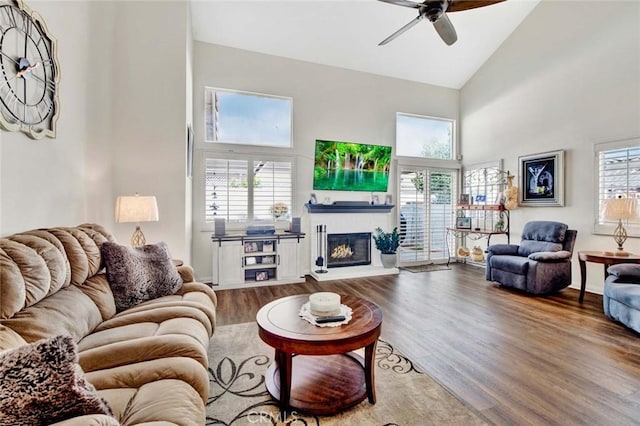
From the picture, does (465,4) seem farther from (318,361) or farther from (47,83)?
(47,83)

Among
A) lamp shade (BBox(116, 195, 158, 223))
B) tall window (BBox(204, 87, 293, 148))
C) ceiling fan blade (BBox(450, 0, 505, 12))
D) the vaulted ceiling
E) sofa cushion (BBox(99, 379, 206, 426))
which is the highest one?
the vaulted ceiling

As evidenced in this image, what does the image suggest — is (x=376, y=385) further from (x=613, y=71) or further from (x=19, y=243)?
(x=613, y=71)

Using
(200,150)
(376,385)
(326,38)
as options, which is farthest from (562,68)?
(200,150)

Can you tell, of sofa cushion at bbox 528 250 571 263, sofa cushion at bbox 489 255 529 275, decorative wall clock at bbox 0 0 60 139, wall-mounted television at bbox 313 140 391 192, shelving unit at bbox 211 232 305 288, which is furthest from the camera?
wall-mounted television at bbox 313 140 391 192

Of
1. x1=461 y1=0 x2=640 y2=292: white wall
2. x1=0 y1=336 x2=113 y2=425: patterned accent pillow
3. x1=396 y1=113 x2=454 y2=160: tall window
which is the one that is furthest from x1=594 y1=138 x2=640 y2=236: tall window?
x1=0 y1=336 x2=113 y2=425: patterned accent pillow

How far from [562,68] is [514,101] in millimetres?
847

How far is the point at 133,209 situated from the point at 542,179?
6.05 metres

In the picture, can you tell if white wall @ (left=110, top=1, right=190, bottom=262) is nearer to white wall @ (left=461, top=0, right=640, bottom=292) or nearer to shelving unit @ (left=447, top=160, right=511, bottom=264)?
shelving unit @ (left=447, top=160, right=511, bottom=264)

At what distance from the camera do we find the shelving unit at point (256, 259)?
15.1 ft

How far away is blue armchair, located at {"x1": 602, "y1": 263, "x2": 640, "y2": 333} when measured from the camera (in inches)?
114

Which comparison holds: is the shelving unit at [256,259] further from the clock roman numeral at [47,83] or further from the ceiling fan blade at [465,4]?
the ceiling fan blade at [465,4]

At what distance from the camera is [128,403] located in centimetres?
121

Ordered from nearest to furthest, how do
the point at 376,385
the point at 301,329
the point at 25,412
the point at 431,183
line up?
the point at 25,412
the point at 301,329
the point at 376,385
the point at 431,183

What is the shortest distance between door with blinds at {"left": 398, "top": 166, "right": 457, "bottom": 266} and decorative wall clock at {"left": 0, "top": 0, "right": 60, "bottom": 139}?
17.8ft
